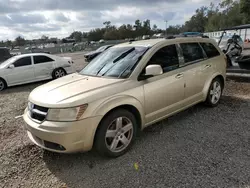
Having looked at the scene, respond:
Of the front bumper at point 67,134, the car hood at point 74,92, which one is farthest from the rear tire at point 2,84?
the front bumper at point 67,134

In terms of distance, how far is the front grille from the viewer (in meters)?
2.79

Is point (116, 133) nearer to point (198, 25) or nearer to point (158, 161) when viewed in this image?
point (158, 161)

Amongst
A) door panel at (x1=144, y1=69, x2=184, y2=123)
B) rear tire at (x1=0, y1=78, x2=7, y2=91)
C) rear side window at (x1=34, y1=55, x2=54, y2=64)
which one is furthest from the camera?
rear side window at (x1=34, y1=55, x2=54, y2=64)

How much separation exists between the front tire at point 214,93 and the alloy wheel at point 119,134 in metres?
2.39

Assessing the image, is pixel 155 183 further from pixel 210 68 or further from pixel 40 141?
pixel 210 68

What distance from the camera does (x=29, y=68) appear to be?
30.3 feet

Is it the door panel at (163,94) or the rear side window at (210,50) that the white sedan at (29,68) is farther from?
the door panel at (163,94)

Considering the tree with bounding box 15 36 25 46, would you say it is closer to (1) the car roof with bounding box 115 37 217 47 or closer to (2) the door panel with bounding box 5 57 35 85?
(2) the door panel with bounding box 5 57 35 85

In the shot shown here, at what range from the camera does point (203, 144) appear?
3.32 meters

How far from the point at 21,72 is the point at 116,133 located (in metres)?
7.66

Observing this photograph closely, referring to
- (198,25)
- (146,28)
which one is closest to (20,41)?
(146,28)

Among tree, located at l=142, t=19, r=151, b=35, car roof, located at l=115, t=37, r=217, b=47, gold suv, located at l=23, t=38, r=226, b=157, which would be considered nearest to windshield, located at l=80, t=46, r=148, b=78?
gold suv, located at l=23, t=38, r=226, b=157

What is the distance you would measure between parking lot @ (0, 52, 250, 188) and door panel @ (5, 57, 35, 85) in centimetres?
547

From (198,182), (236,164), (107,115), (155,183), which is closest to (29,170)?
(107,115)
